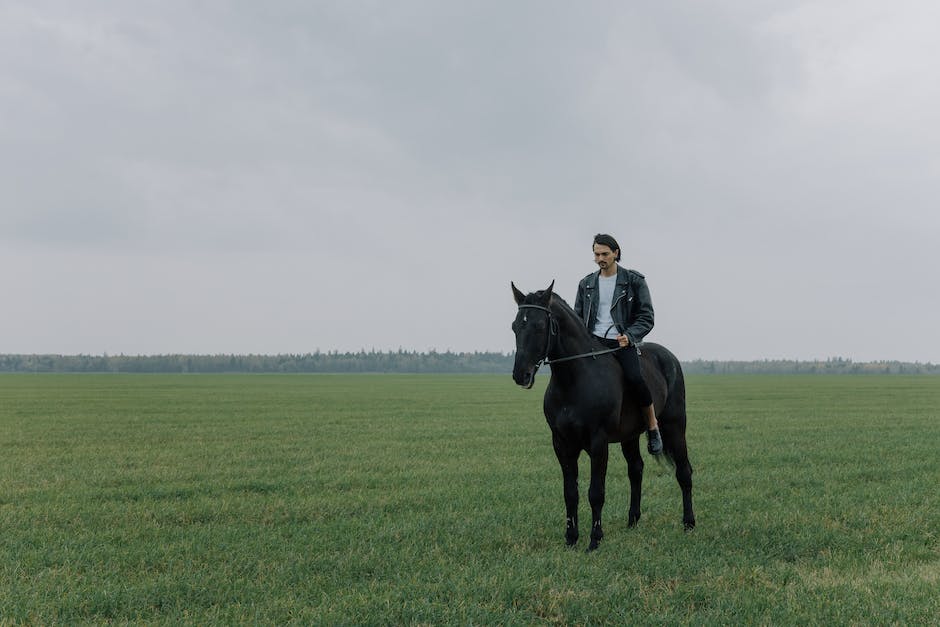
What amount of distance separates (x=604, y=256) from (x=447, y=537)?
3858 millimetres

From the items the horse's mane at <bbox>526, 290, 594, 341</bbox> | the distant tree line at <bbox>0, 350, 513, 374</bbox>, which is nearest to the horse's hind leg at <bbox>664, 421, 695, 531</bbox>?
the horse's mane at <bbox>526, 290, 594, 341</bbox>

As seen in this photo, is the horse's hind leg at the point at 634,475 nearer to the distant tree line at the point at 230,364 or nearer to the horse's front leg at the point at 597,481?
the horse's front leg at the point at 597,481

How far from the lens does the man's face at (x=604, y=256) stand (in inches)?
322

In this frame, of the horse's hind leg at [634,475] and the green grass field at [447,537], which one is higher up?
the horse's hind leg at [634,475]

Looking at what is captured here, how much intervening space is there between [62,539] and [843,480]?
12484 mm

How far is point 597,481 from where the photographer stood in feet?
25.8

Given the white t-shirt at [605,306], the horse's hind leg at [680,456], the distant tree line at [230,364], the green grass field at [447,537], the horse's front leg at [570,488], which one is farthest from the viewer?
the distant tree line at [230,364]

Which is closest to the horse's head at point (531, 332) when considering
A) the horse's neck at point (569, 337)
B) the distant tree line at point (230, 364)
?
the horse's neck at point (569, 337)

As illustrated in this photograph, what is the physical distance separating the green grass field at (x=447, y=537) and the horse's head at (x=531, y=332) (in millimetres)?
2011

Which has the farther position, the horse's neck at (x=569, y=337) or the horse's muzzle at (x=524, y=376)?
the horse's neck at (x=569, y=337)

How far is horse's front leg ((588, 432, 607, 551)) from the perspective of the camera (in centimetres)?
769

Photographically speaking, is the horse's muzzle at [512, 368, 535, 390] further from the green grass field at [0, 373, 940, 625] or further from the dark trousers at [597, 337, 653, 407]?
the green grass field at [0, 373, 940, 625]

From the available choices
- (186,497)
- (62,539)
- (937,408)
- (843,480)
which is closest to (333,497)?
(186,497)

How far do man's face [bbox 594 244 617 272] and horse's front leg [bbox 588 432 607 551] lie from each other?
2023 millimetres
